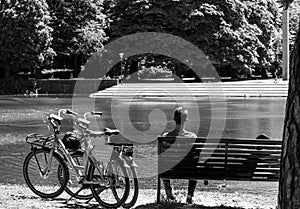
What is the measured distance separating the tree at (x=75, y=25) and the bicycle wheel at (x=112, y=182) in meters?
44.8

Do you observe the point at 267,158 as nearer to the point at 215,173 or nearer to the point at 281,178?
the point at 215,173

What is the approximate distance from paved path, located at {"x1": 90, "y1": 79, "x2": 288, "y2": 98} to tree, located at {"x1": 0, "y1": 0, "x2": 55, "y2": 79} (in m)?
7.03

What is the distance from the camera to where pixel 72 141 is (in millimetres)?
7801

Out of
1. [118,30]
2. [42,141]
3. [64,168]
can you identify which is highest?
[118,30]

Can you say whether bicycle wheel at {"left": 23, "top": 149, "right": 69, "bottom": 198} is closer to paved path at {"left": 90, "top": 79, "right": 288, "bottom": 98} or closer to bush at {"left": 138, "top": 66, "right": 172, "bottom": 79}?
paved path at {"left": 90, "top": 79, "right": 288, "bottom": 98}

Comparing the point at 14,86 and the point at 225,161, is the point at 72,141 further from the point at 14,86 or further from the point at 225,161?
the point at 14,86

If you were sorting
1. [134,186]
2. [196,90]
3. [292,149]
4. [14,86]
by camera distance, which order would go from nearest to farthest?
[292,149] < [134,186] < [196,90] < [14,86]

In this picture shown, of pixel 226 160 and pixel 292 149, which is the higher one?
pixel 292 149

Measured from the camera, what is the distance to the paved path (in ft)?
142

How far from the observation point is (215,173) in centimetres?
750

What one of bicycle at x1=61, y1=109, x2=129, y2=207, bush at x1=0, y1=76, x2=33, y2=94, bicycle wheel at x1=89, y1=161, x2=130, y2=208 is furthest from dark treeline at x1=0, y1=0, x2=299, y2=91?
bicycle wheel at x1=89, y1=161, x2=130, y2=208

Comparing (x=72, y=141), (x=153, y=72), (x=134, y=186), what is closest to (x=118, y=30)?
(x=153, y=72)

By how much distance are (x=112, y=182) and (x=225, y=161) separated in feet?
4.36

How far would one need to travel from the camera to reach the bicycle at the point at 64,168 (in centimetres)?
723
